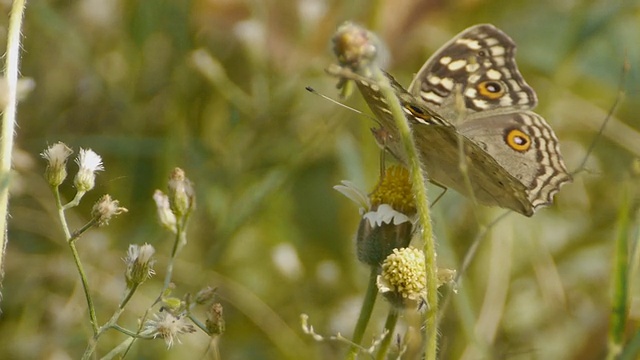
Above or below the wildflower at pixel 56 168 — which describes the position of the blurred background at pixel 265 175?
below

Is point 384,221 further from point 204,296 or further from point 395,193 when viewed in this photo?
point 204,296

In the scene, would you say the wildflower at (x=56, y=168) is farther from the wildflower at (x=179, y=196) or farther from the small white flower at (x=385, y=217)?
the small white flower at (x=385, y=217)

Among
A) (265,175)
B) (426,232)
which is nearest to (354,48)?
(426,232)

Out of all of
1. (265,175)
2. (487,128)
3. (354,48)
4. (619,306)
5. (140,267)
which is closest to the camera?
(354,48)

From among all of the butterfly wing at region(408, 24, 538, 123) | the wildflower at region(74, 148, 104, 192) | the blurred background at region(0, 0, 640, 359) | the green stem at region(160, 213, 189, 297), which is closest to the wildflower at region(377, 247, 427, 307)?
the green stem at region(160, 213, 189, 297)

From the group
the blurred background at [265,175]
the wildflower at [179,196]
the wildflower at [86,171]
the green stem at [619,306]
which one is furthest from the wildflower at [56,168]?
the blurred background at [265,175]

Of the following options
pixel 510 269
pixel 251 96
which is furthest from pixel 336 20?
pixel 510 269
